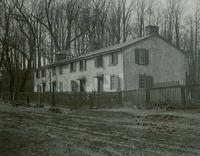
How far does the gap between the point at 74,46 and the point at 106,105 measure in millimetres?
27516

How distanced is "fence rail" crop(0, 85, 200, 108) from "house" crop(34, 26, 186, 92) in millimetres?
3598

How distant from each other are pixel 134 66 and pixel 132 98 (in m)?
7.33

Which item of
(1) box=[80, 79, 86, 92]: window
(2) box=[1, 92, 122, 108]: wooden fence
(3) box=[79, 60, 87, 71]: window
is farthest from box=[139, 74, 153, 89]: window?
(1) box=[80, 79, 86, 92]: window

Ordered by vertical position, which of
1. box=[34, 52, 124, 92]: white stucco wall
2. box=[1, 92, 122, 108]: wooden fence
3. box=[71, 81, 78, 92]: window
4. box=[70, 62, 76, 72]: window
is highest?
box=[70, 62, 76, 72]: window

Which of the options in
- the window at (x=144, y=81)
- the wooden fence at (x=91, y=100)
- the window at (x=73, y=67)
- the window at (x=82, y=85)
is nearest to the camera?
the wooden fence at (x=91, y=100)

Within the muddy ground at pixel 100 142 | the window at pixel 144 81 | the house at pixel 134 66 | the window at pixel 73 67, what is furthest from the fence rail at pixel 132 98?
the window at pixel 73 67

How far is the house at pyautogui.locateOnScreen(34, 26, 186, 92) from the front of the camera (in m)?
25.2

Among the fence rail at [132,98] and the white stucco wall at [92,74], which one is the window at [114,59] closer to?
the white stucco wall at [92,74]

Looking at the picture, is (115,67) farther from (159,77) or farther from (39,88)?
(39,88)

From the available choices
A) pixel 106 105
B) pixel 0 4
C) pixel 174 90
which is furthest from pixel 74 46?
pixel 174 90

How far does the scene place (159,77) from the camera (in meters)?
26.9

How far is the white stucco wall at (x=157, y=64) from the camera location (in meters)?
25.2

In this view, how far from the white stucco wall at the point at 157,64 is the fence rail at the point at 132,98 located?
218 inches

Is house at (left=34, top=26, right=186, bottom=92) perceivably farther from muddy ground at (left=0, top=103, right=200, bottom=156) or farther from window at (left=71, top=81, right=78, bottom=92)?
muddy ground at (left=0, top=103, right=200, bottom=156)
